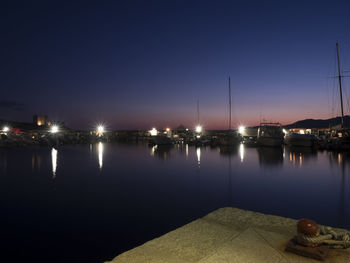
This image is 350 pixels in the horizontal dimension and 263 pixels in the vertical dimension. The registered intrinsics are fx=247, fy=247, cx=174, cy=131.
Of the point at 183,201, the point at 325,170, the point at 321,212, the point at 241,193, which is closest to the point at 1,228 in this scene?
the point at 183,201

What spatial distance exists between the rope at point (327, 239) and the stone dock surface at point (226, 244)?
0.36 ft

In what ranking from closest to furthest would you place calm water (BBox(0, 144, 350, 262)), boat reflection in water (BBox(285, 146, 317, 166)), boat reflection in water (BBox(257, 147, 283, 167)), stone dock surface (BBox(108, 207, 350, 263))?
stone dock surface (BBox(108, 207, 350, 263)) < calm water (BBox(0, 144, 350, 262)) < boat reflection in water (BBox(257, 147, 283, 167)) < boat reflection in water (BBox(285, 146, 317, 166))

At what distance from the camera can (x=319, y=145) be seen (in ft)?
134

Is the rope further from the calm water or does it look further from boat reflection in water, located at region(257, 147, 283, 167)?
boat reflection in water, located at region(257, 147, 283, 167)

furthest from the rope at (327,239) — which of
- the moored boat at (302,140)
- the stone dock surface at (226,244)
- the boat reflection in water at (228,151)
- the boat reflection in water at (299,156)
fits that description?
the moored boat at (302,140)

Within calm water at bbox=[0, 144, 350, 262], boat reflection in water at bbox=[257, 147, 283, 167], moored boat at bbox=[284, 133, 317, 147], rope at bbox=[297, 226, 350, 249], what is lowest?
calm water at bbox=[0, 144, 350, 262]

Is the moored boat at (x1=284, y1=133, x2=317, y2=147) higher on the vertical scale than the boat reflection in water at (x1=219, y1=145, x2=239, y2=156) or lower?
higher

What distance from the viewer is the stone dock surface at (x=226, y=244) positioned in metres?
4.03

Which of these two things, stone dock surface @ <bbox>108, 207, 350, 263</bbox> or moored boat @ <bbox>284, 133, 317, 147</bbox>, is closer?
stone dock surface @ <bbox>108, 207, 350, 263</bbox>

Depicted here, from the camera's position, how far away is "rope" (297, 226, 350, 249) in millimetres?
4113

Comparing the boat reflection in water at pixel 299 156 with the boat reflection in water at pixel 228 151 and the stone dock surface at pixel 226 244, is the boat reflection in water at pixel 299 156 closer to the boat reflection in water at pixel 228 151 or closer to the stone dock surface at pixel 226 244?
the boat reflection in water at pixel 228 151

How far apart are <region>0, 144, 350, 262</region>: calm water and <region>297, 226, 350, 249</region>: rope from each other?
15.0 ft

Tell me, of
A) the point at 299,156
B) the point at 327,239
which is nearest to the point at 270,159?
the point at 299,156

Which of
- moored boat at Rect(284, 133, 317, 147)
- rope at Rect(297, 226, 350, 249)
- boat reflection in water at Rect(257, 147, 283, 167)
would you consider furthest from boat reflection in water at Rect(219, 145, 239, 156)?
rope at Rect(297, 226, 350, 249)
